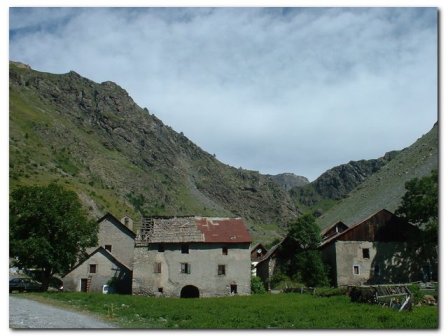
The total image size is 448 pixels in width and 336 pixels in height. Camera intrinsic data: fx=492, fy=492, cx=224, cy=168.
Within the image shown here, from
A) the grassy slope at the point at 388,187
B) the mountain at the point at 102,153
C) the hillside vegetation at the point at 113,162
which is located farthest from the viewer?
the mountain at the point at 102,153

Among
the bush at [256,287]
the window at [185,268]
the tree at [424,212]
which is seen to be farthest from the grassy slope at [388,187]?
the window at [185,268]

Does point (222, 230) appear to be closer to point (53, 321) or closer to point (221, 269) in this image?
point (221, 269)

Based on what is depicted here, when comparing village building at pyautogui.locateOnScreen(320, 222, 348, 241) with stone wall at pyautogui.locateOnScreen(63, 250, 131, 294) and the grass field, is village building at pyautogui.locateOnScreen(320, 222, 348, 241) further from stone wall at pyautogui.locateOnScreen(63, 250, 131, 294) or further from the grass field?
the grass field

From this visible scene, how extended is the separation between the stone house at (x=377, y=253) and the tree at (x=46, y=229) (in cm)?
2383

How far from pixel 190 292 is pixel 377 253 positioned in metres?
17.7

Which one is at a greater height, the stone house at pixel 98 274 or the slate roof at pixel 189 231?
the slate roof at pixel 189 231

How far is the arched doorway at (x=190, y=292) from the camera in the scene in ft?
143

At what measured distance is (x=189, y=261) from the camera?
4353cm

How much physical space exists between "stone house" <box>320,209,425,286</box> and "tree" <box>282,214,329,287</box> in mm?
1502

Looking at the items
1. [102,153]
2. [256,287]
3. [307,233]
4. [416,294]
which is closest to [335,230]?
[307,233]

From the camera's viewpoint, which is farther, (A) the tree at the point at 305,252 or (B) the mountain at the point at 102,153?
(B) the mountain at the point at 102,153

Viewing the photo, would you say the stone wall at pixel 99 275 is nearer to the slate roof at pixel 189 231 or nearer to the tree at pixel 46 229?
the tree at pixel 46 229

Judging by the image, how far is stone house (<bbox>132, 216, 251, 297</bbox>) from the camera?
42812 millimetres
